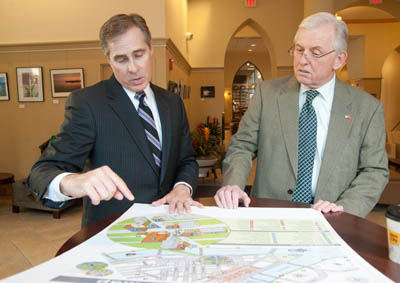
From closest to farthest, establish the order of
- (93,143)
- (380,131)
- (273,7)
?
1. (93,143)
2. (380,131)
3. (273,7)

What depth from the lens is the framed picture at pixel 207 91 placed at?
11198 mm

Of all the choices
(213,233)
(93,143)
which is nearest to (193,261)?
(213,233)

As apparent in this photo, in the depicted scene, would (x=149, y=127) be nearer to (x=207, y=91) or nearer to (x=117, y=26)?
(x=117, y=26)

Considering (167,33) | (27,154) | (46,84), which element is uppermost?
(167,33)

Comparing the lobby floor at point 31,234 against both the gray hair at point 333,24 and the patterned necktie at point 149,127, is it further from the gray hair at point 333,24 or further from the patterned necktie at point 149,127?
the gray hair at point 333,24

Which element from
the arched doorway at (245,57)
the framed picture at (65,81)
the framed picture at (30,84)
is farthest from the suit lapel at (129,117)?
the arched doorway at (245,57)

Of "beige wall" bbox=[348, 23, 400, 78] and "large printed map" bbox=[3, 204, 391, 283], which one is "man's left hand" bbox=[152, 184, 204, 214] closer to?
"large printed map" bbox=[3, 204, 391, 283]

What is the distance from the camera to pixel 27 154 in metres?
6.80

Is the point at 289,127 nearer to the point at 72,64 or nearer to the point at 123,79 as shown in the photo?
the point at 123,79

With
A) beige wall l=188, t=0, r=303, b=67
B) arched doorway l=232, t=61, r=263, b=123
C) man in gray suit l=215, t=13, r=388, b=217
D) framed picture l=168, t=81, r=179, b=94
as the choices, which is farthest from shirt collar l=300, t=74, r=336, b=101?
arched doorway l=232, t=61, r=263, b=123

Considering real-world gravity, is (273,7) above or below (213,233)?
above

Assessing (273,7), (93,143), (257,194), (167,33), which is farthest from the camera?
(273,7)

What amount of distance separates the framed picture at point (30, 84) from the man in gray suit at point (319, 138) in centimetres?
603

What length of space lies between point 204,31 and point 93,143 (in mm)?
9956
